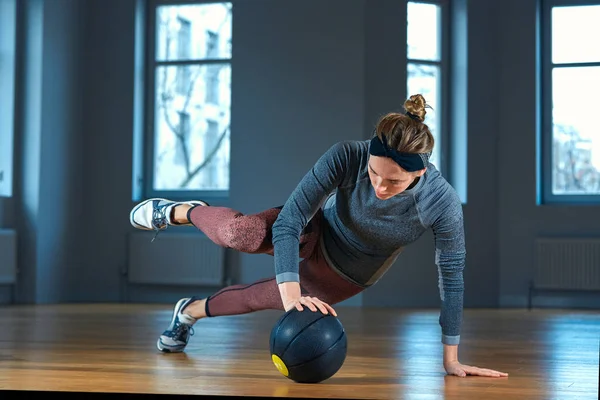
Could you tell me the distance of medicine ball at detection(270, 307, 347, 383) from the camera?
83.4 inches

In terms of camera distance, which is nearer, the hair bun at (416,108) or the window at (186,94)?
the hair bun at (416,108)

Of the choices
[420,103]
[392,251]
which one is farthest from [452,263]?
[420,103]

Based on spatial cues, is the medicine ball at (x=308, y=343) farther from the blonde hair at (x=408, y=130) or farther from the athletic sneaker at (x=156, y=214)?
the athletic sneaker at (x=156, y=214)

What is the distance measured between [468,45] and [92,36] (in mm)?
3300

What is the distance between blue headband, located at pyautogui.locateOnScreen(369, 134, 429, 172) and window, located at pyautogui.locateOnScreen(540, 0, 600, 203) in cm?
544

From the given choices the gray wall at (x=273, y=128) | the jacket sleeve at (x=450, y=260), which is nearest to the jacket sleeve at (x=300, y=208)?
the jacket sleeve at (x=450, y=260)

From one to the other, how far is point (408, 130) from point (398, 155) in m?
0.07

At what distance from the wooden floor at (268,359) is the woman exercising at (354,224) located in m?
0.21

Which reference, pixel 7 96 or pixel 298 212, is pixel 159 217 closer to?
pixel 298 212

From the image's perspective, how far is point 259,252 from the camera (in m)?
2.58

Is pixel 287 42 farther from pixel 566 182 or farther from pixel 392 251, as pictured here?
pixel 392 251

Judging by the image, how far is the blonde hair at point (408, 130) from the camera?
2115 mm

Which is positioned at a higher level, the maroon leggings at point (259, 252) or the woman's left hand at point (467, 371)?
the maroon leggings at point (259, 252)

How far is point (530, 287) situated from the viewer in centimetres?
705
